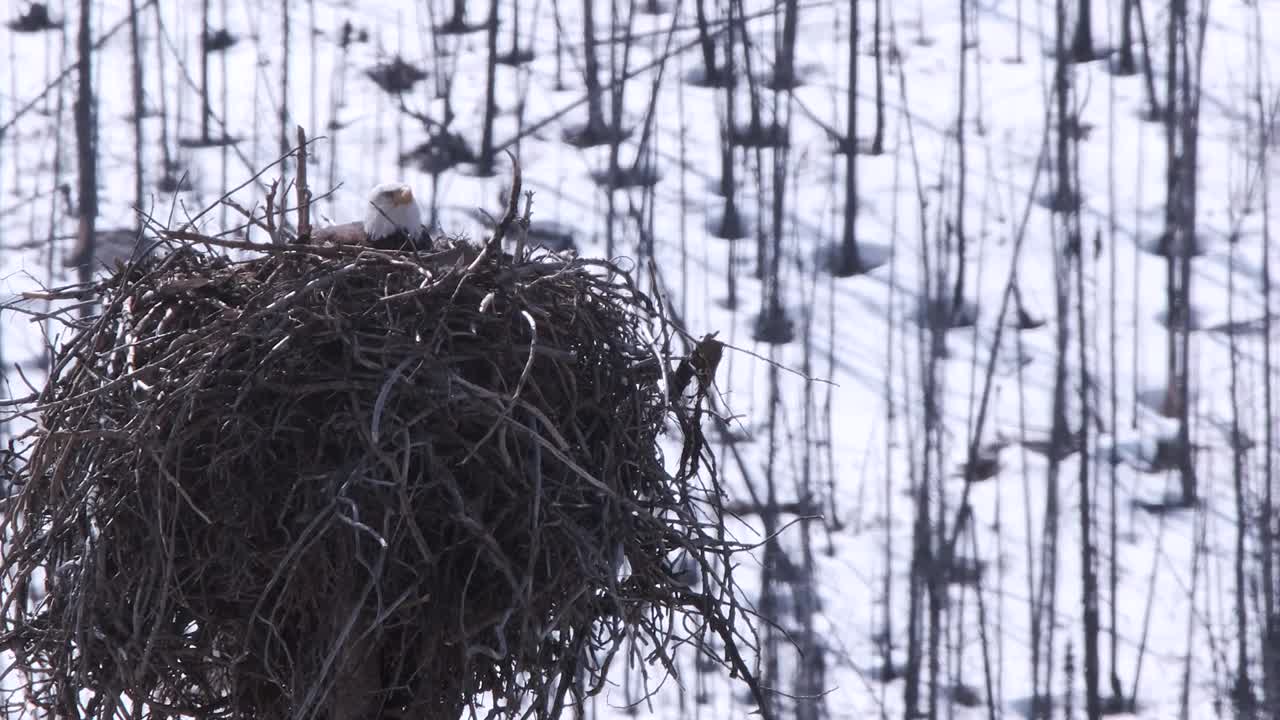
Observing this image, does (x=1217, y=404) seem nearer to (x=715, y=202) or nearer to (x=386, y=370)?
(x=715, y=202)

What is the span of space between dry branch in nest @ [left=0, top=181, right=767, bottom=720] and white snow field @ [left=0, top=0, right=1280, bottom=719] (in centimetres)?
535

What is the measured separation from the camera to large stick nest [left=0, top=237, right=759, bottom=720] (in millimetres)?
3566

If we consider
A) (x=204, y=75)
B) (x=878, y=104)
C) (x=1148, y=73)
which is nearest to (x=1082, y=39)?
(x=1148, y=73)

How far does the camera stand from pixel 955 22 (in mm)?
17156

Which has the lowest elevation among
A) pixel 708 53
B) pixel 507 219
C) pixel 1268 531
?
pixel 1268 531

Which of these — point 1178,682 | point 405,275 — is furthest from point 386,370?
point 1178,682

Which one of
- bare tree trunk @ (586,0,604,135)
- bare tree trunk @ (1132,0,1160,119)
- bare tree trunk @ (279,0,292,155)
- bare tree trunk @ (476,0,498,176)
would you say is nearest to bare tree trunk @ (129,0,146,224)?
bare tree trunk @ (279,0,292,155)

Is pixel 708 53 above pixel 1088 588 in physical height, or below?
above

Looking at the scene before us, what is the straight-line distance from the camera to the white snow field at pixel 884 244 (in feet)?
38.3

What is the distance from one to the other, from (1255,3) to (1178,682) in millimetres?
8249

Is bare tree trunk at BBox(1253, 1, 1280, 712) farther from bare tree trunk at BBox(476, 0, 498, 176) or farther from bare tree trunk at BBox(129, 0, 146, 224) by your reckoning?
bare tree trunk at BBox(129, 0, 146, 224)

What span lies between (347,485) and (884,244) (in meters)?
11.3

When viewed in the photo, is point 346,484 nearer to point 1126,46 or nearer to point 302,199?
point 302,199

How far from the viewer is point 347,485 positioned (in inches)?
135
